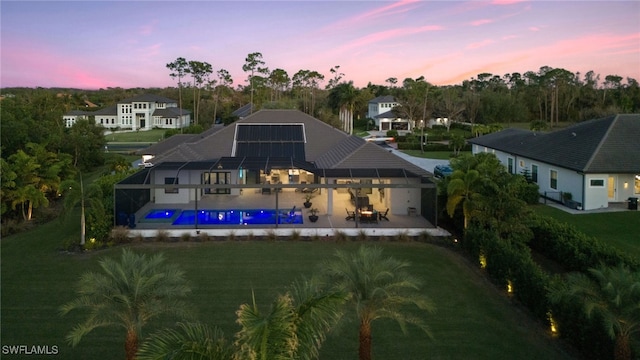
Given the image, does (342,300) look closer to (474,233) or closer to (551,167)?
(474,233)

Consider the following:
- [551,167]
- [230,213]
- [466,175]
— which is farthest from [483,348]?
[551,167]

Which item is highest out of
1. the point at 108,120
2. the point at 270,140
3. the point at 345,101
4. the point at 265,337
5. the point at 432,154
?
the point at 345,101

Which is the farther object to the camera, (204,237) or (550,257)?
(204,237)

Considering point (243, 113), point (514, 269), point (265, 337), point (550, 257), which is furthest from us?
point (243, 113)

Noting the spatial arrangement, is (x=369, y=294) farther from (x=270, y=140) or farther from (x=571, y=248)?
(x=270, y=140)

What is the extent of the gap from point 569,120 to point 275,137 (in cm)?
7232

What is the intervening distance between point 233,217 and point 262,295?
964 cm

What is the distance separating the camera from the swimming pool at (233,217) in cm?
2355

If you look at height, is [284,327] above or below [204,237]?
above

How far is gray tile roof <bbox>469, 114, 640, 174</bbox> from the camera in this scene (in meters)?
25.8

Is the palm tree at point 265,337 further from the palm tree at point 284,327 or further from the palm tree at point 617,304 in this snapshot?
the palm tree at point 617,304

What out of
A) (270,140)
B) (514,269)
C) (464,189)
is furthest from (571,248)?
(270,140)

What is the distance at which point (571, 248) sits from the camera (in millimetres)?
16359

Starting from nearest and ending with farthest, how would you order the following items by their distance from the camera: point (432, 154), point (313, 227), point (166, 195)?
point (313, 227)
point (166, 195)
point (432, 154)
